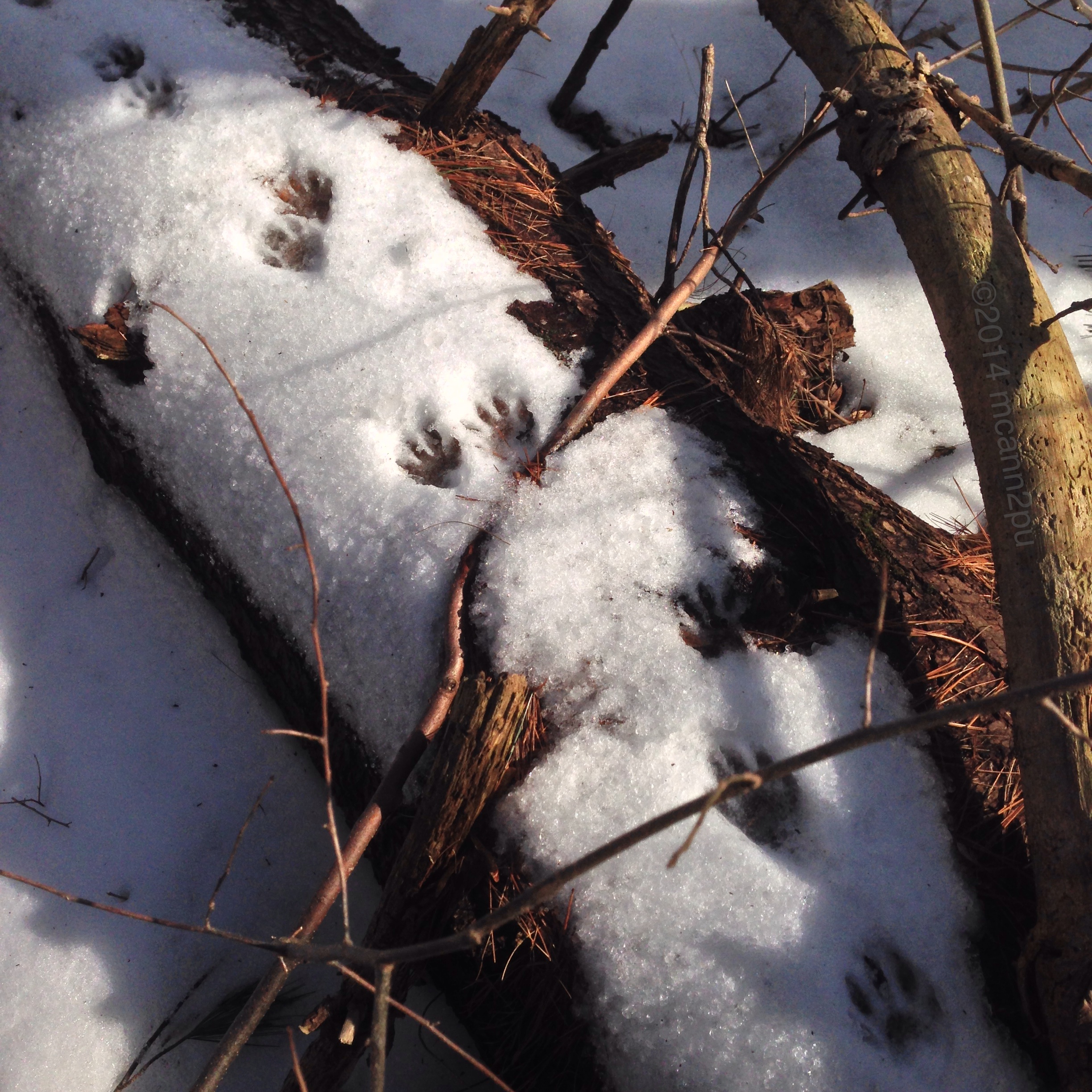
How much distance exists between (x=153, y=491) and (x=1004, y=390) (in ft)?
5.89

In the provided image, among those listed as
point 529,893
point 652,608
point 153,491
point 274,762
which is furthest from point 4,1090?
point 652,608

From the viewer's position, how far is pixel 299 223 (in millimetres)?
1746

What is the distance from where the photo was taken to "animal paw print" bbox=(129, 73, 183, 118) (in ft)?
5.86

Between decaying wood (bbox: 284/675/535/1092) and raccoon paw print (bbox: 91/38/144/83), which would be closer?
decaying wood (bbox: 284/675/535/1092)

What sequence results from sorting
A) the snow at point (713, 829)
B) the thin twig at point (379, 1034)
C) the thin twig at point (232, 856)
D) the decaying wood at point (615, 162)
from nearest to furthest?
the thin twig at point (379, 1034) → the thin twig at point (232, 856) → the snow at point (713, 829) → the decaying wood at point (615, 162)

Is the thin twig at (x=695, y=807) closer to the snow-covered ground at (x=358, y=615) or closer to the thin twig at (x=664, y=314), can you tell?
the snow-covered ground at (x=358, y=615)

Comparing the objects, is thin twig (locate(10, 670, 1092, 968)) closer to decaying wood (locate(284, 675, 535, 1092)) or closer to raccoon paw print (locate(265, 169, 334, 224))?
decaying wood (locate(284, 675, 535, 1092))

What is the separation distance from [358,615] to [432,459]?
14.6 inches

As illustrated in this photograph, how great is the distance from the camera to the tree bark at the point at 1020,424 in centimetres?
126

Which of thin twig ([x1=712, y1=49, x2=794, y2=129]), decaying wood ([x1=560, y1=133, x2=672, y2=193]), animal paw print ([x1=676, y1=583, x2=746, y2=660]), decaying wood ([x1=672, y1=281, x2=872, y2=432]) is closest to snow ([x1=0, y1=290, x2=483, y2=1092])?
animal paw print ([x1=676, y1=583, x2=746, y2=660])

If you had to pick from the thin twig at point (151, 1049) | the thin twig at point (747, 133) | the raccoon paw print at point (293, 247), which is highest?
the thin twig at point (747, 133)

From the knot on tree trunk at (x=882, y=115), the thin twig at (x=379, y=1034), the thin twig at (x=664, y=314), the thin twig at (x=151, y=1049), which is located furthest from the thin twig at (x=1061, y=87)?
the thin twig at (x=151, y=1049)

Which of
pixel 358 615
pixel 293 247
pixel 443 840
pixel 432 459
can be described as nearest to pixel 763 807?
pixel 443 840

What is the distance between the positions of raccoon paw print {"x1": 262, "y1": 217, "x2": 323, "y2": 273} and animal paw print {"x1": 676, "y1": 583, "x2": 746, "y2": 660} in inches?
44.1
